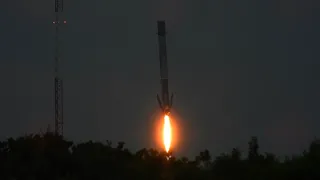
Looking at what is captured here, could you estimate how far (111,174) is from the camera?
47812 millimetres

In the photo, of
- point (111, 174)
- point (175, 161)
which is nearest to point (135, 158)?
point (175, 161)

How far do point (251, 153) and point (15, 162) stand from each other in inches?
552

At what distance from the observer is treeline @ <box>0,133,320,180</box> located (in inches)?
1900

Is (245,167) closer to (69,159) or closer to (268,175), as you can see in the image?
(268,175)

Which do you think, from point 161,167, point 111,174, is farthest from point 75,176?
point 161,167

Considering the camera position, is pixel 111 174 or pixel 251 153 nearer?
pixel 111 174

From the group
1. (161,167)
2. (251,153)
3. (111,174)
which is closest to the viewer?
(111,174)

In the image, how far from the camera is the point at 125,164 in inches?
1967

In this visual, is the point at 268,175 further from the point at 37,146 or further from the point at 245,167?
the point at 37,146

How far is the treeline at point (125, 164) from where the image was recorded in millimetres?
48250

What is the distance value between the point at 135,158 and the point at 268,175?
8648 millimetres

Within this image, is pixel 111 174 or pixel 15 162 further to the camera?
pixel 15 162

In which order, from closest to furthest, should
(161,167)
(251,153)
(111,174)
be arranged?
1. (111,174)
2. (161,167)
3. (251,153)

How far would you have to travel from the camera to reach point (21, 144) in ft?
177
